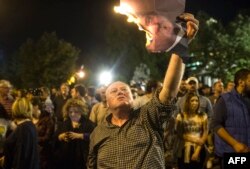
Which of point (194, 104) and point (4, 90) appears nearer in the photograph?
point (194, 104)

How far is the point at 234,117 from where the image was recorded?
6.17 m

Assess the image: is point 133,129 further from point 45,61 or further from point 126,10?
point 45,61

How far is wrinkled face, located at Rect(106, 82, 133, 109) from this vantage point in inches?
173

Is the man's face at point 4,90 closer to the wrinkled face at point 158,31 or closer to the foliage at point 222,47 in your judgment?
the wrinkled face at point 158,31

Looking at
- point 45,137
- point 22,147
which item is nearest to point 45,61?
point 45,137

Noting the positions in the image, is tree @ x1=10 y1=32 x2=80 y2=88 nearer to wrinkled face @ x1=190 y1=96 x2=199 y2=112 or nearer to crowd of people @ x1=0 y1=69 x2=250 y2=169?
crowd of people @ x1=0 y1=69 x2=250 y2=169

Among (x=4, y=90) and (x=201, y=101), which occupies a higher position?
(x=201, y=101)

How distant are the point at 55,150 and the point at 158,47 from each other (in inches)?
195

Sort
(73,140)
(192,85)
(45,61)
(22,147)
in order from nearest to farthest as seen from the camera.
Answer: (22,147) → (73,140) → (192,85) → (45,61)

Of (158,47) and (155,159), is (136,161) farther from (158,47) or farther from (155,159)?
(158,47)

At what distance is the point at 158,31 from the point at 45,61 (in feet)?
170

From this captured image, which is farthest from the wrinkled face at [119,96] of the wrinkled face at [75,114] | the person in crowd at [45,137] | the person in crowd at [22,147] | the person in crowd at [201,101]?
the person in crowd at [201,101]
